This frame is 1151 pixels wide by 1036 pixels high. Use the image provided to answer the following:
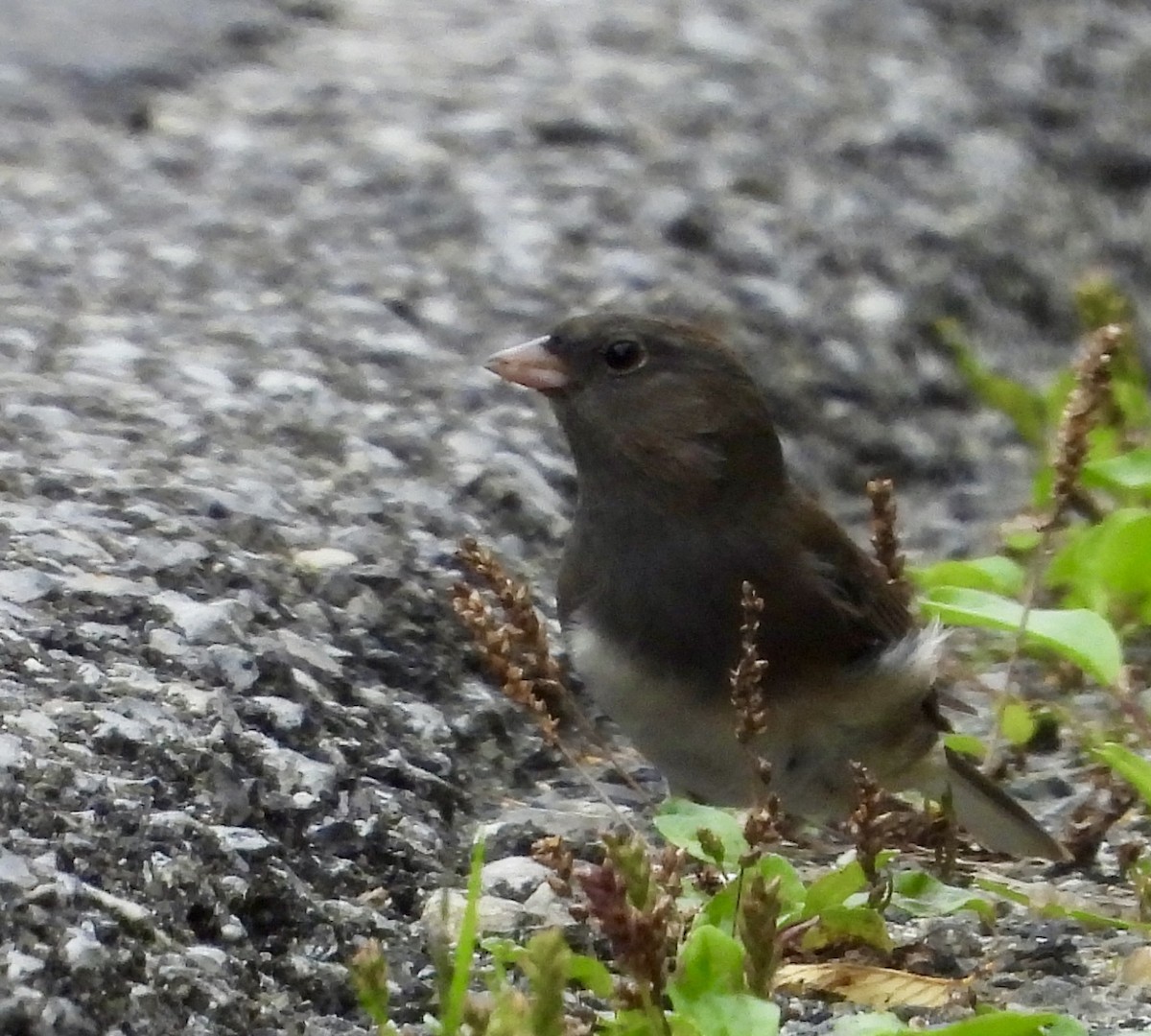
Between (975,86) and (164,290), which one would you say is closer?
(164,290)

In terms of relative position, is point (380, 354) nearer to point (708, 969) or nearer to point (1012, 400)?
point (1012, 400)

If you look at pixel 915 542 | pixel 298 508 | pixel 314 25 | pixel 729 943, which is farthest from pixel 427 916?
pixel 314 25

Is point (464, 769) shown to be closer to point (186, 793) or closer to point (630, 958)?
point (186, 793)

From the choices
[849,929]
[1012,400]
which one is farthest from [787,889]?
[1012,400]

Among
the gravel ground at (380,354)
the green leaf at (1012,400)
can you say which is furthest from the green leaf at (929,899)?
the green leaf at (1012,400)

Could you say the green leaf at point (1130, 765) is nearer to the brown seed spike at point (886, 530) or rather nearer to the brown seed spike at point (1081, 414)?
the brown seed spike at point (1081, 414)

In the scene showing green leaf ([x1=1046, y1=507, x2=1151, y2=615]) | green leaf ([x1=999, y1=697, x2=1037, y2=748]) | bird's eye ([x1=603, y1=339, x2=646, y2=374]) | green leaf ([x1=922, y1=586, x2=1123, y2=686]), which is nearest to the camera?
green leaf ([x1=922, y1=586, x2=1123, y2=686])

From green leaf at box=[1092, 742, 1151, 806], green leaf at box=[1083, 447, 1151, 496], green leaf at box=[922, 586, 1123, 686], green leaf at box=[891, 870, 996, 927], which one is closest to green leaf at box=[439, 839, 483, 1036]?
green leaf at box=[891, 870, 996, 927]

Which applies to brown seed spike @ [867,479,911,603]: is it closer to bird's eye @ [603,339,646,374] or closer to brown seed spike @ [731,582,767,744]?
bird's eye @ [603,339,646,374]
